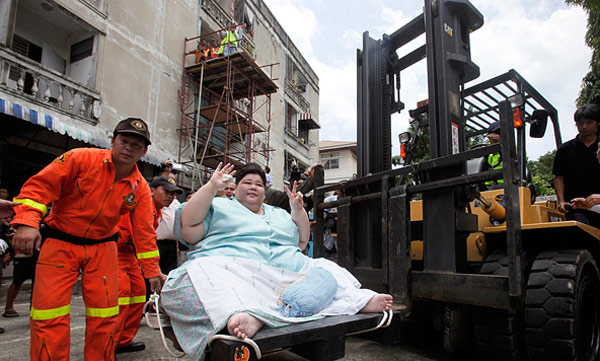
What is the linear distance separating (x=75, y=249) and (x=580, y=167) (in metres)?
4.63

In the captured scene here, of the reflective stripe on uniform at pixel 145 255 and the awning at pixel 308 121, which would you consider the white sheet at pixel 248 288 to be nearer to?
the reflective stripe on uniform at pixel 145 255

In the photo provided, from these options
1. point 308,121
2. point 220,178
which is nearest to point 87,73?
point 220,178

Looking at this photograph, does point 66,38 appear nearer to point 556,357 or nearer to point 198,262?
point 198,262

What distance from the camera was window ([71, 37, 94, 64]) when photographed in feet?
33.2

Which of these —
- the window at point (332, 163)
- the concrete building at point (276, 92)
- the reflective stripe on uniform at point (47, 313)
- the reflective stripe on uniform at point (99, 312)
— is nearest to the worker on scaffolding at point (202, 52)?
the concrete building at point (276, 92)

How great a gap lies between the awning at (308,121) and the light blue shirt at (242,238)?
19076 mm

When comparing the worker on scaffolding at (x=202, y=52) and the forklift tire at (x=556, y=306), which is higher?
the worker on scaffolding at (x=202, y=52)

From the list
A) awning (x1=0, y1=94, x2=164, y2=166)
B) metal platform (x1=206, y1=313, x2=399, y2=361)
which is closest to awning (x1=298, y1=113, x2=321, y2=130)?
awning (x1=0, y1=94, x2=164, y2=166)

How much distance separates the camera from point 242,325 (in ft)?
5.31

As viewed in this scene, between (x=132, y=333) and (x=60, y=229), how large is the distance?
1.40 metres

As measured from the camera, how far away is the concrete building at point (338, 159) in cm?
3212

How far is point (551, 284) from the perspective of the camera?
2617 mm

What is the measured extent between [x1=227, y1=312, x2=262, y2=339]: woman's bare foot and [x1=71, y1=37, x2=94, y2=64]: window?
10.7 metres

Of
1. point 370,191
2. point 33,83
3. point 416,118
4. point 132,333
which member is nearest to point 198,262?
point 132,333
